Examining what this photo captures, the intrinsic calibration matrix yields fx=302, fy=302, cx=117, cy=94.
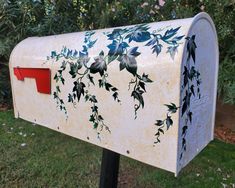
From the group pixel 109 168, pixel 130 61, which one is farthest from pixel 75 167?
pixel 130 61

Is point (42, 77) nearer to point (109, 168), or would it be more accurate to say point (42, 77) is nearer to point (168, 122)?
point (109, 168)

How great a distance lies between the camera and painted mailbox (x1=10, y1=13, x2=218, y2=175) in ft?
3.33

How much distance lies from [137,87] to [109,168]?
2.03ft

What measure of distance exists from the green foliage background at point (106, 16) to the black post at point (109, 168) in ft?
5.77

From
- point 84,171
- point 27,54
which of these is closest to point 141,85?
point 27,54

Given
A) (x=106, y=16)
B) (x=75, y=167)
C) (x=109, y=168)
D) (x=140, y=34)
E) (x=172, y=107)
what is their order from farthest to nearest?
(x=106, y=16), (x=75, y=167), (x=109, y=168), (x=140, y=34), (x=172, y=107)

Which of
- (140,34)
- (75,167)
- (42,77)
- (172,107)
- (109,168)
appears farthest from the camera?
(75,167)

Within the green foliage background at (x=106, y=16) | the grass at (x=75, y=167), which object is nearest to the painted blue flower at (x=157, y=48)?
the grass at (x=75, y=167)

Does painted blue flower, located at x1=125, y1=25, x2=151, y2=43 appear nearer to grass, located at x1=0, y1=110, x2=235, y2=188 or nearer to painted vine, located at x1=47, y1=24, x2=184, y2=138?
painted vine, located at x1=47, y1=24, x2=184, y2=138

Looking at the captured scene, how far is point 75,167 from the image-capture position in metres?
2.41

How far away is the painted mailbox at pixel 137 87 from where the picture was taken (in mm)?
1015

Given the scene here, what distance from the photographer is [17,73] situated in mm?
1605

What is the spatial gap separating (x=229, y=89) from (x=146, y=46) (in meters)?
2.15

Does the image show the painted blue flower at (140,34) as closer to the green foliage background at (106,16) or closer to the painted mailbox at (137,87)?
the painted mailbox at (137,87)
